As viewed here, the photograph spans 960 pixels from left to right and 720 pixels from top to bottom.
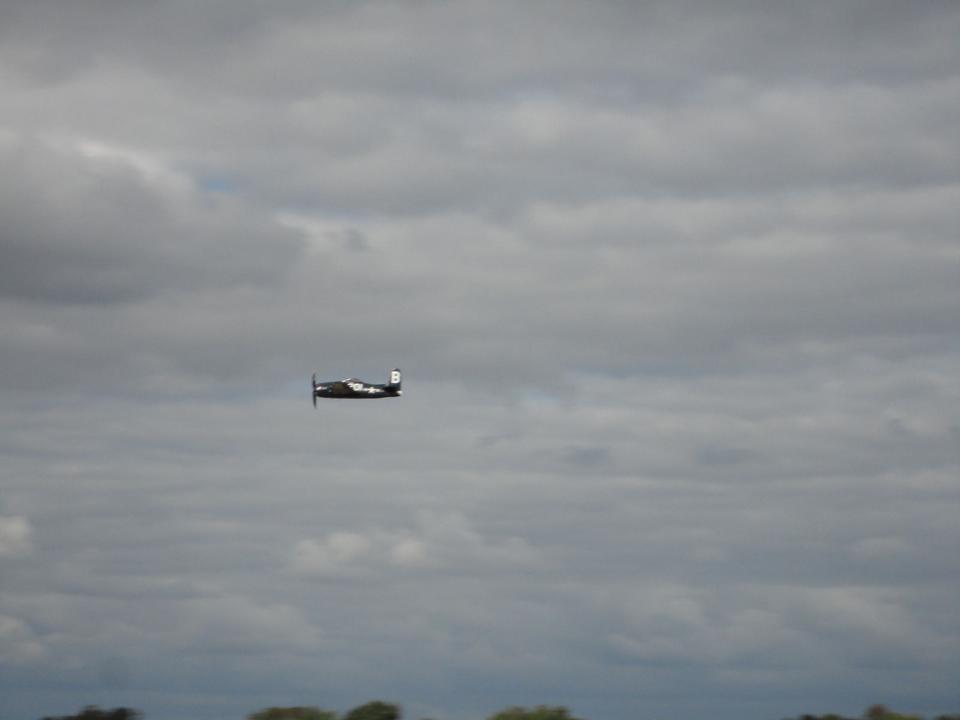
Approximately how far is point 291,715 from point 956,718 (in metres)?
43.5

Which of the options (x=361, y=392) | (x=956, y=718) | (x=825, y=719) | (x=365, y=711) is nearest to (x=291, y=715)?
(x=365, y=711)

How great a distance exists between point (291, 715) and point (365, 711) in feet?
17.7

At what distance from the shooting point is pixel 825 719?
103m

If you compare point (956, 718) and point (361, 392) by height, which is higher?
point (361, 392)

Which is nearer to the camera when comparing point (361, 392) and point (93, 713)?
point (93, 713)

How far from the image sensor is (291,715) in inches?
3927

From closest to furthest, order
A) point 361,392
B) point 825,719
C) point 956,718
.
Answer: point 956,718, point 825,719, point 361,392

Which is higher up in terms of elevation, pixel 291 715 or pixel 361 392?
pixel 361 392

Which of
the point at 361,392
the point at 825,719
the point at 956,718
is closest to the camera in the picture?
the point at 956,718

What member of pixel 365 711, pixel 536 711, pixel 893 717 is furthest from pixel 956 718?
pixel 365 711

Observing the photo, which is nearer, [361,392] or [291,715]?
[291,715]

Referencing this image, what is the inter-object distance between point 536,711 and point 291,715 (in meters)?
16.4

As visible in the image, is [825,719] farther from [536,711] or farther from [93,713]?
[93,713]

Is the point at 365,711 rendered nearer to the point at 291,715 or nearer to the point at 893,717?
the point at 291,715
